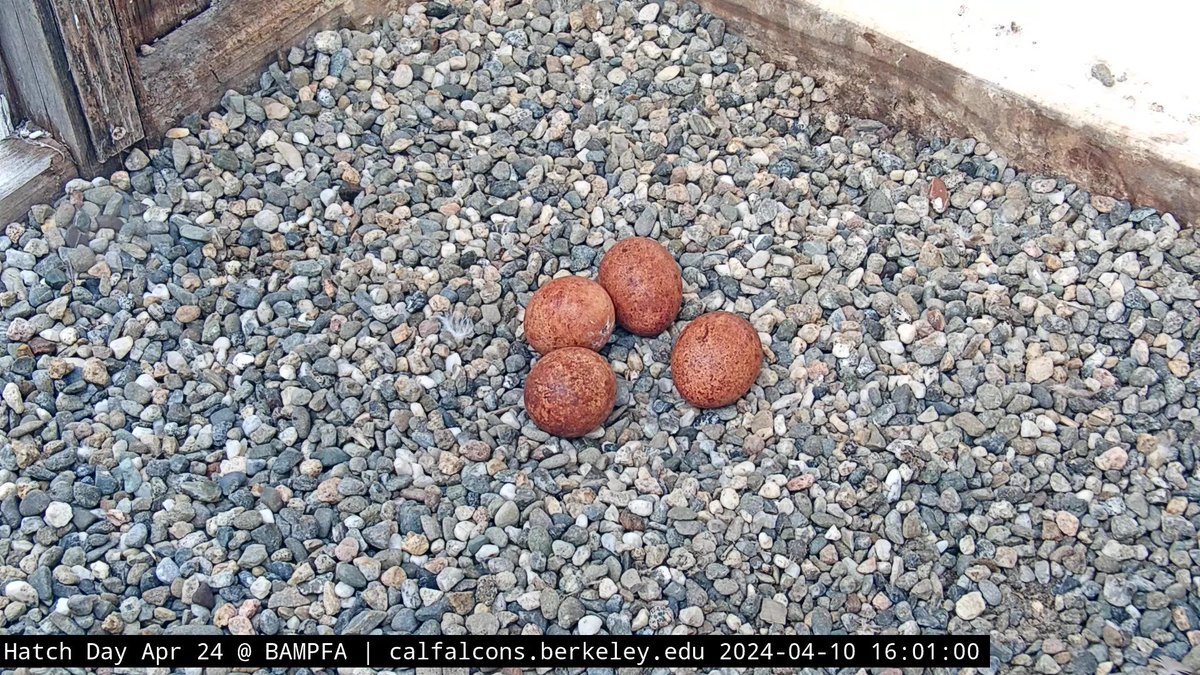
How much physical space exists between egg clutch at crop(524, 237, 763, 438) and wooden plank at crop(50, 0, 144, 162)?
1.59m

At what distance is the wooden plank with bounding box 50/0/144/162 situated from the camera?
3.63 metres

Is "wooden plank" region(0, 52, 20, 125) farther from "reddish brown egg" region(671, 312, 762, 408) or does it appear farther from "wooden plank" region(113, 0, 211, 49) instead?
"reddish brown egg" region(671, 312, 762, 408)

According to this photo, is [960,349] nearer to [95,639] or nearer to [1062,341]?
[1062,341]

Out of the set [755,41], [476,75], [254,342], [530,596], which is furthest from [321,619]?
[755,41]

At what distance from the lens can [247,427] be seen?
3.38 m

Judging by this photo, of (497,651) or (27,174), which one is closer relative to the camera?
(497,651)

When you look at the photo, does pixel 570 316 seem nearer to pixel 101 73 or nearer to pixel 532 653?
pixel 532 653

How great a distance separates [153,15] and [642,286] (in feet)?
6.98

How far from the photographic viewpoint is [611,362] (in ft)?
11.9

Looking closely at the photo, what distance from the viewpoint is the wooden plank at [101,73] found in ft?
11.9

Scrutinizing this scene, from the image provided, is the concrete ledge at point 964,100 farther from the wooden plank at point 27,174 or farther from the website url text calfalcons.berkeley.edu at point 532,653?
the wooden plank at point 27,174

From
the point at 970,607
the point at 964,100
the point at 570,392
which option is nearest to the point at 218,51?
the point at 570,392

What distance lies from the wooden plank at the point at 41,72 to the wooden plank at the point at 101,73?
3 centimetres

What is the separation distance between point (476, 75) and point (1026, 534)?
8.79ft
